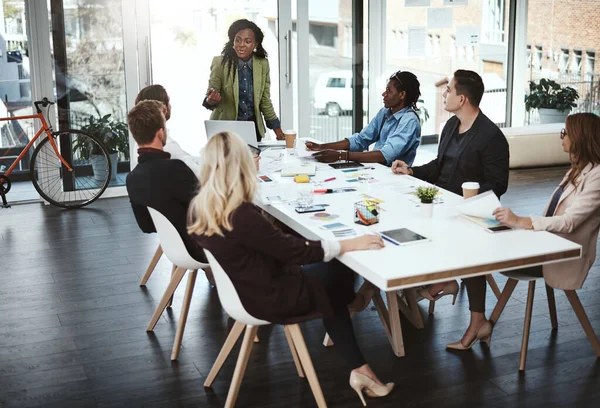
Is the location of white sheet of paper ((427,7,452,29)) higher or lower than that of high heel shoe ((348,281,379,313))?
higher

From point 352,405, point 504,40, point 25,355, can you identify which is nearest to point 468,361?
point 352,405

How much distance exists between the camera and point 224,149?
2.97 meters

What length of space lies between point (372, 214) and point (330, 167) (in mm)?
1310

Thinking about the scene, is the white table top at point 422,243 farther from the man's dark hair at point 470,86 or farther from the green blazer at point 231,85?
the green blazer at point 231,85

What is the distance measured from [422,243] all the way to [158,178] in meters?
1.25

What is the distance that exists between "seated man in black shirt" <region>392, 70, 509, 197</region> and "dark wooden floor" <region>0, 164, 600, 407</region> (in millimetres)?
734

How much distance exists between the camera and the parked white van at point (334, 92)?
8.13 meters

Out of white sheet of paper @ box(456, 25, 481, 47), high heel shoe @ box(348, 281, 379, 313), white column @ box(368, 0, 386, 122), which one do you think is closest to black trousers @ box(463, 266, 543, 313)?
high heel shoe @ box(348, 281, 379, 313)

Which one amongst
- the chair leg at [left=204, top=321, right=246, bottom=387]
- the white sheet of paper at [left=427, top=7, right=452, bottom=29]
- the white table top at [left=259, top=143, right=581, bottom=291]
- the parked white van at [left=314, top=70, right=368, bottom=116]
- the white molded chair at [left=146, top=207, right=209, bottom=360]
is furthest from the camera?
the white sheet of paper at [left=427, top=7, right=452, bottom=29]

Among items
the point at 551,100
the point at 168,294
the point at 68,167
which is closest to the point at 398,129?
the point at 168,294

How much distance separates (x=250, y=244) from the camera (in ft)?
9.73

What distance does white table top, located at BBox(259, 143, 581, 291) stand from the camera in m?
2.90

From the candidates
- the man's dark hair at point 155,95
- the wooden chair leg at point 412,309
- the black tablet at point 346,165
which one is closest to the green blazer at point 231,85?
the black tablet at point 346,165

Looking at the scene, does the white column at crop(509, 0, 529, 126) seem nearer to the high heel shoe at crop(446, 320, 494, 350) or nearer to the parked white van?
the parked white van
